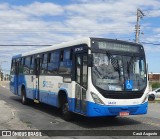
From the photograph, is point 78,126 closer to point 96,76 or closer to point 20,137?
point 96,76

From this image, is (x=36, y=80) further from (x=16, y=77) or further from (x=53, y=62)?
(x=16, y=77)

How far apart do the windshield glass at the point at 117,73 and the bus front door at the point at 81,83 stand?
46 centimetres

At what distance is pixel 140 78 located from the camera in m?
13.4

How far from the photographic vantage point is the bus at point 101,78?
12.5m

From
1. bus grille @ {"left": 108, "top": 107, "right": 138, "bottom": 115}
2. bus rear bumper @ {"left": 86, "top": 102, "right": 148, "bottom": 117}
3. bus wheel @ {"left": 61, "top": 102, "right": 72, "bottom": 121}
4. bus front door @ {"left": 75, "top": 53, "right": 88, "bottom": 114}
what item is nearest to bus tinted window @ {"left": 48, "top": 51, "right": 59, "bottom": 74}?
bus wheel @ {"left": 61, "top": 102, "right": 72, "bottom": 121}

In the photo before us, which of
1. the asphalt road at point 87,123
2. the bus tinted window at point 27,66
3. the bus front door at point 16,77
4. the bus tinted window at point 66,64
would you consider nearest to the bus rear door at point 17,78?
the bus front door at point 16,77

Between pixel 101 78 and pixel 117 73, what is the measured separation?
0.62 meters

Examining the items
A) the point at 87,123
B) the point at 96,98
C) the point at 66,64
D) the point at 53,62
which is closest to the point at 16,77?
the point at 53,62

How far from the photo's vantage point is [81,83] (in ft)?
42.9

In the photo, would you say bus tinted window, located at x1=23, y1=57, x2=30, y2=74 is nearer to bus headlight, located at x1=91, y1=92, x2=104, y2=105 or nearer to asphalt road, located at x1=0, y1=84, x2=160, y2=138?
asphalt road, located at x1=0, y1=84, x2=160, y2=138

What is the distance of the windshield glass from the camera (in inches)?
497

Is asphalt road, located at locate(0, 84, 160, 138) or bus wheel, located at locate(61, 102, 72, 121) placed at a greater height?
bus wheel, located at locate(61, 102, 72, 121)

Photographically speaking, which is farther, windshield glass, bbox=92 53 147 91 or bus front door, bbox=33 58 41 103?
bus front door, bbox=33 58 41 103

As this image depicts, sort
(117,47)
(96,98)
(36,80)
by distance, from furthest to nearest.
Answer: (36,80)
(117,47)
(96,98)
